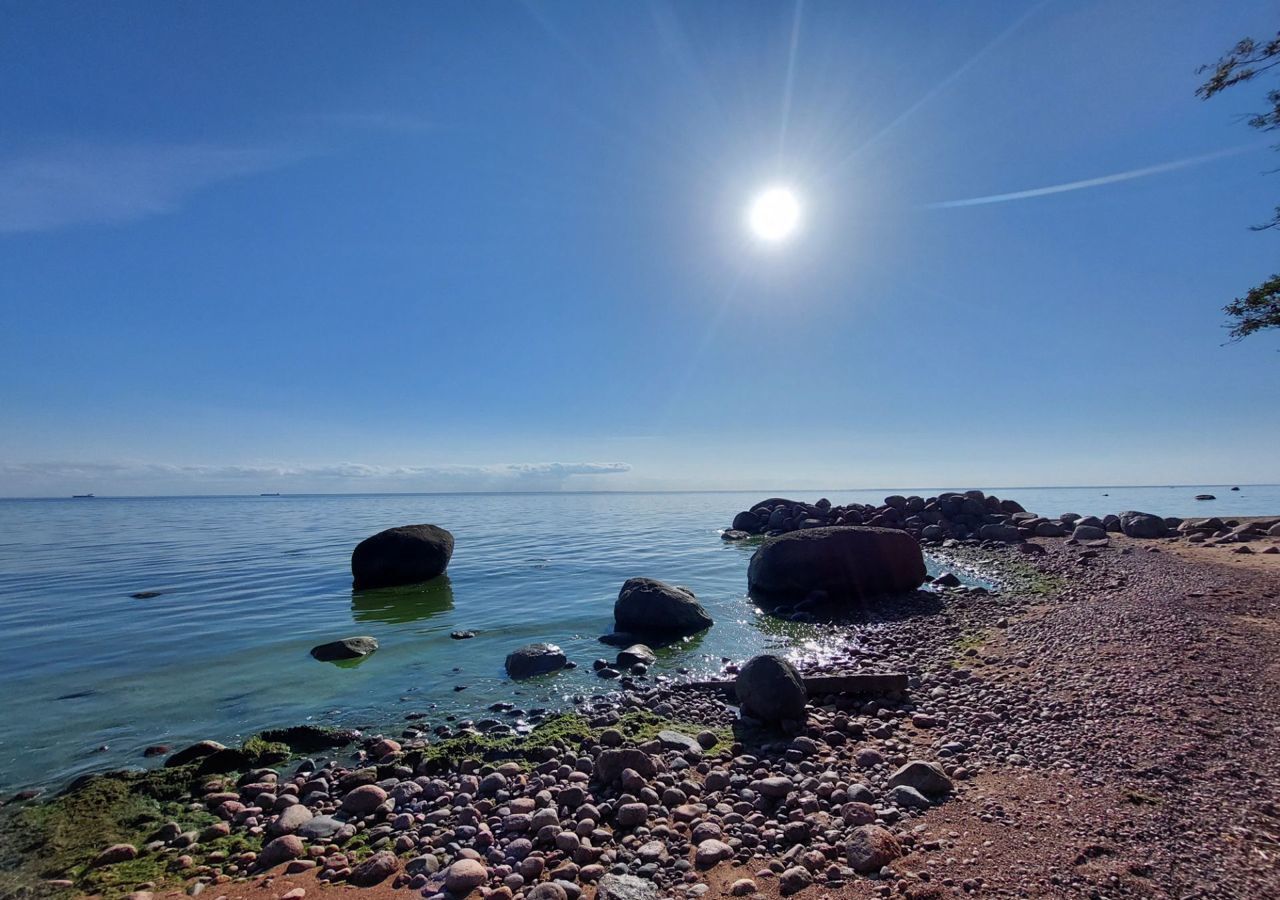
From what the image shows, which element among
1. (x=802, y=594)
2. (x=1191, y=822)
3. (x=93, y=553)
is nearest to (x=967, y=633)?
(x=802, y=594)

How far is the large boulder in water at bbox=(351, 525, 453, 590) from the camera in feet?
63.8

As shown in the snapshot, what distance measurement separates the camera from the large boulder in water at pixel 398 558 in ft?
63.8

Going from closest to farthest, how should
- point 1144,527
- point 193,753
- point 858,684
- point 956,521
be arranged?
point 193,753 → point 858,684 → point 1144,527 → point 956,521

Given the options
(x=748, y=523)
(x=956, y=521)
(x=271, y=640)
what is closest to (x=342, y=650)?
(x=271, y=640)

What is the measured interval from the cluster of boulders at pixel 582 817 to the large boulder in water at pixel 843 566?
8867 mm

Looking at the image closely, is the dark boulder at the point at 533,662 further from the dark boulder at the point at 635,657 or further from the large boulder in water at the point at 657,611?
the large boulder in water at the point at 657,611

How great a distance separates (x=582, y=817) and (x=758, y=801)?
170 centimetres

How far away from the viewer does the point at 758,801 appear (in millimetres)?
5434

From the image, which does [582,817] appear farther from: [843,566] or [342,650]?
[843,566]

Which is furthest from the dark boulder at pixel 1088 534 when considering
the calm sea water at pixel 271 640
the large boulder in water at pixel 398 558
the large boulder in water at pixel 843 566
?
the large boulder in water at pixel 398 558

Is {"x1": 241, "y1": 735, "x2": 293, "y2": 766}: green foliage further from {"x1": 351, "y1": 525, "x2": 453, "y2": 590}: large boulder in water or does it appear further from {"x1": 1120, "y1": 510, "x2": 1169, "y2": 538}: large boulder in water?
{"x1": 1120, "y1": 510, "x2": 1169, "y2": 538}: large boulder in water

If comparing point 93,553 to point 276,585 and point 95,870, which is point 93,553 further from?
point 95,870

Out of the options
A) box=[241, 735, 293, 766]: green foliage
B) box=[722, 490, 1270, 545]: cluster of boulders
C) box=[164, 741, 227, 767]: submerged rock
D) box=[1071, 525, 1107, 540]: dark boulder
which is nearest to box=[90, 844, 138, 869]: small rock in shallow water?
box=[241, 735, 293, 766]: green foliage

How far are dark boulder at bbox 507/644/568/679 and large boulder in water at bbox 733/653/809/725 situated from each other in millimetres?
3978
